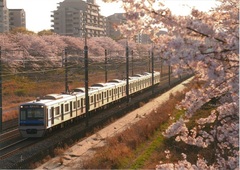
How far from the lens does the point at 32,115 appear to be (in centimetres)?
1909

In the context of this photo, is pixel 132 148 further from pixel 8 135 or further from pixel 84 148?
pixel 8 135

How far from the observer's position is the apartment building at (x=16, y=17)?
108 m

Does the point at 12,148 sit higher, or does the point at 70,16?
the point at 70,16

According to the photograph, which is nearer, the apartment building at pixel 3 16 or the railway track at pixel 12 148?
the railway track at pixel 12 148

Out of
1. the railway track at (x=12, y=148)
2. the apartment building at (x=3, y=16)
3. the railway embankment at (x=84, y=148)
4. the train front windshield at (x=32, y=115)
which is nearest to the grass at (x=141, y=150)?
the railway embankment at (x=84, y=148)

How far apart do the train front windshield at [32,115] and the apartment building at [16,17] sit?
92.9 meters

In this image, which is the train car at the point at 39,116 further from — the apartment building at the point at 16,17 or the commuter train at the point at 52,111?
the apartment building at the point at 16,17

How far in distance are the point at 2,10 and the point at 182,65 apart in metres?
98.2

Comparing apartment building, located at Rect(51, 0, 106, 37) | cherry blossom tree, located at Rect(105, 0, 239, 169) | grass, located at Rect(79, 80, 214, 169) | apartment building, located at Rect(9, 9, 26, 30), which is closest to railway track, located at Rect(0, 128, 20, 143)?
grass, located at Rect(79, 80, 214, 169)

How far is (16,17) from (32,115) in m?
95.6

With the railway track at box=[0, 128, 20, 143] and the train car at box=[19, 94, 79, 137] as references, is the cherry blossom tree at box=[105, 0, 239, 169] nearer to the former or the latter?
the train car at box=[19, 94, 79, 137]

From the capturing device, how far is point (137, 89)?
3838cm

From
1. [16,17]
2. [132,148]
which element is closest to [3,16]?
[16,17]

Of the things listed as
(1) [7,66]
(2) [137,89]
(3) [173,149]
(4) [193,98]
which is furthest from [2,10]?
(4) [193,98]
